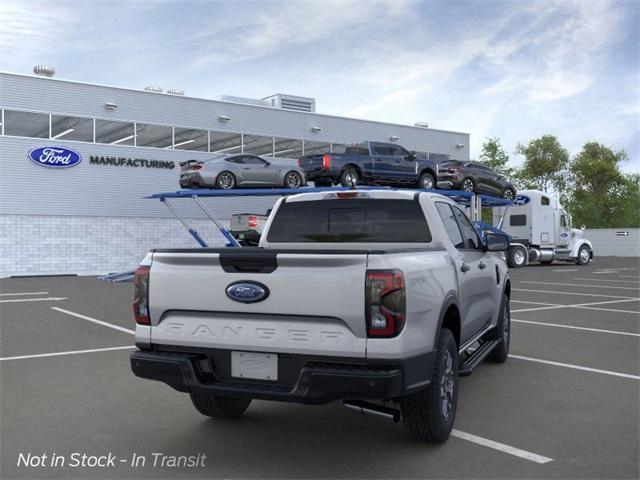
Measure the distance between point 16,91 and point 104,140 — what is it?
390 centimetres

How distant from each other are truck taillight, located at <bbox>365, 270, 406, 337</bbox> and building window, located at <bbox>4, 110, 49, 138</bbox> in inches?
1011

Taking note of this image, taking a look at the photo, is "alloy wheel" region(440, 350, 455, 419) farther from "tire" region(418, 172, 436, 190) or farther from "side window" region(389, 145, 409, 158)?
"tire" region(418, 172, 436, 190)

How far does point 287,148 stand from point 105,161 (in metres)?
9.22

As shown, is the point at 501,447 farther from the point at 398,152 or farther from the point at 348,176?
the point at 398,152

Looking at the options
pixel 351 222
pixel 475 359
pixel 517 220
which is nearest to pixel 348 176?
pixel 517 220

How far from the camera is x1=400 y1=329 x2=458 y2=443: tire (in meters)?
4.45

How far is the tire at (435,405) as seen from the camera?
4445 millimetres

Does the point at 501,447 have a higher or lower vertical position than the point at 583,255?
lower

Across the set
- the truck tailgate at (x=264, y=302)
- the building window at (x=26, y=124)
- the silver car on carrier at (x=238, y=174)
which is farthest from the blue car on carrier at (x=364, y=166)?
the truck tailgate at (x=264, y=302)

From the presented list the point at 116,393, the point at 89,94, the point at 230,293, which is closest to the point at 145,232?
the point at 89,94

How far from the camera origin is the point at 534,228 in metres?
30.7

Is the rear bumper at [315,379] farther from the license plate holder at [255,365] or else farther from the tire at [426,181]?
the tire at [426,181]

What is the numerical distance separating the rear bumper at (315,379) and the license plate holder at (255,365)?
5 centimetres

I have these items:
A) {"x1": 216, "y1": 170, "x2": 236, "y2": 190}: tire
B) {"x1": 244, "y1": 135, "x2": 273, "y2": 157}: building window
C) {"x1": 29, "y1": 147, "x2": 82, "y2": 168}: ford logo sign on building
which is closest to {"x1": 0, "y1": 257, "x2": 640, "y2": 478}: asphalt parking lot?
{"x1": 216, "y1": 170, "x2": 236, "y2": 190}: tire
